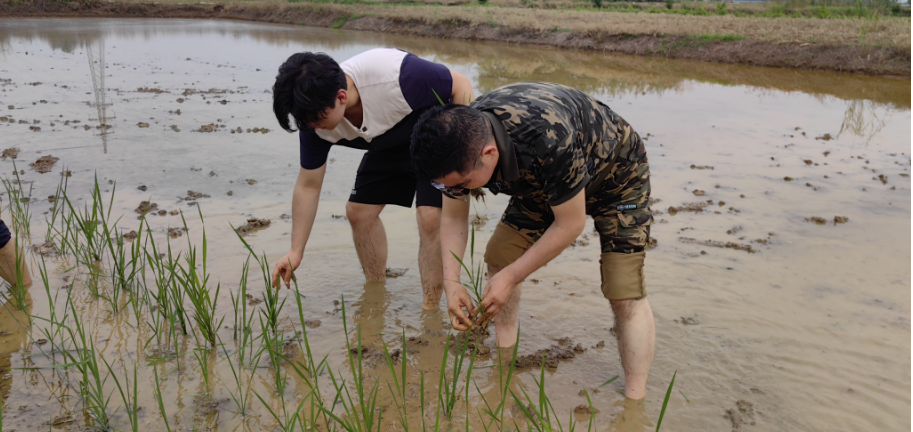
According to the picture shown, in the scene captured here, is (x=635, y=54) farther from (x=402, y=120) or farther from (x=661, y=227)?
(x=402, y=120)

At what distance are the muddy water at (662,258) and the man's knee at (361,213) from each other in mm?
483

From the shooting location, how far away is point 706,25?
1652 cm

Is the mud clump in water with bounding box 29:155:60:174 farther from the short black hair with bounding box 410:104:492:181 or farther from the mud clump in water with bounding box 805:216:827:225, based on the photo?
the mud clump in water with bounding box 805:216:827:225

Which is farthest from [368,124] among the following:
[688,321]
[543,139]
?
[688,321]

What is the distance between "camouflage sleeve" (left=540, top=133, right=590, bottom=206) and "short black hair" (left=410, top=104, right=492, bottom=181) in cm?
23

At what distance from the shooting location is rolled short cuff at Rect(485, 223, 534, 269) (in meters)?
2.65

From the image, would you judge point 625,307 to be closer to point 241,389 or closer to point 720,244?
point 241,389

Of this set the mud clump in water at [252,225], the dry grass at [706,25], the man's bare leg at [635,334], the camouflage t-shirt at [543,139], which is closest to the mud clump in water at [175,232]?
the mud clump in water at [252,225]

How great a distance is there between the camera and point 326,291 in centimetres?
368

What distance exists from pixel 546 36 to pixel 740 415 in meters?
17.2

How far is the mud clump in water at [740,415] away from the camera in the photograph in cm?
253

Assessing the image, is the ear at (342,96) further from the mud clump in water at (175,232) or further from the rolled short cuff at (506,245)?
the mud clump in water at (175,232)

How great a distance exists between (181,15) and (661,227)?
32934mm

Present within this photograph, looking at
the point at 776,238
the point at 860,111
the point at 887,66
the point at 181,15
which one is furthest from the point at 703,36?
the point at 181,15
